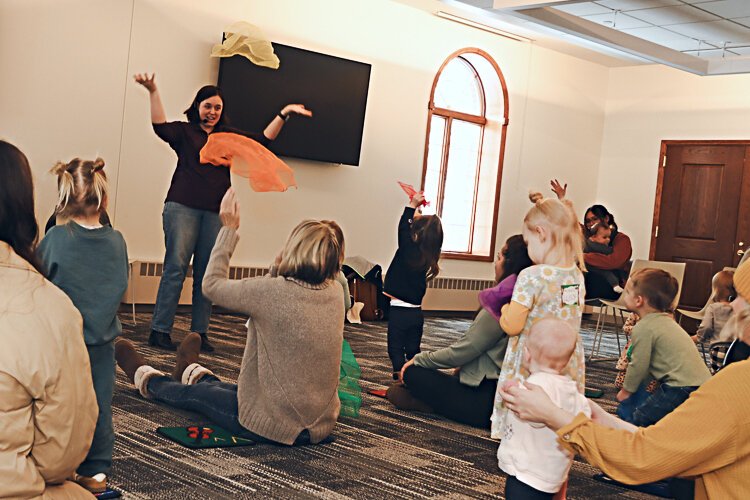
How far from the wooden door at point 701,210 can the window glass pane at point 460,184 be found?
2.54m

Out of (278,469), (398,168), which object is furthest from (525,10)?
(278,469)

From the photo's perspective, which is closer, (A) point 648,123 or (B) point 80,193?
(B) point 80,193

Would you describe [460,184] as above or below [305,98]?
below

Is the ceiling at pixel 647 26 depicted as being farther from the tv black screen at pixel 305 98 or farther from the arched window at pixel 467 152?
the tv black screen at pixel 305 98

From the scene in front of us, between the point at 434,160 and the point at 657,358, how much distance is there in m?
6.93

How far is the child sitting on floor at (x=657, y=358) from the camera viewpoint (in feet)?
13.1

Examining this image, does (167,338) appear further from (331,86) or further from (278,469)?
(331,86)

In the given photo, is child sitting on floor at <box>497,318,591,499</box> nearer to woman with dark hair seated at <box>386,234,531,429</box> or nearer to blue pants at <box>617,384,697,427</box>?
blue pants at <box>617,384,697,427</box>

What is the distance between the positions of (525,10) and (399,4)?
1.63 m

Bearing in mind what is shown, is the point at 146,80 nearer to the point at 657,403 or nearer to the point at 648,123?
the point at 657,403

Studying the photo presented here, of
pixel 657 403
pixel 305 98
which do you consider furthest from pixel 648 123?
pixel 657 403

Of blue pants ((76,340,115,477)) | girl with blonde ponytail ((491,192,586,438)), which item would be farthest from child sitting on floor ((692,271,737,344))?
blue pants ((76,340,115,477))

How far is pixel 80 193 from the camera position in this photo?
3180 millimetres

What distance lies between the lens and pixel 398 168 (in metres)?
10.2
